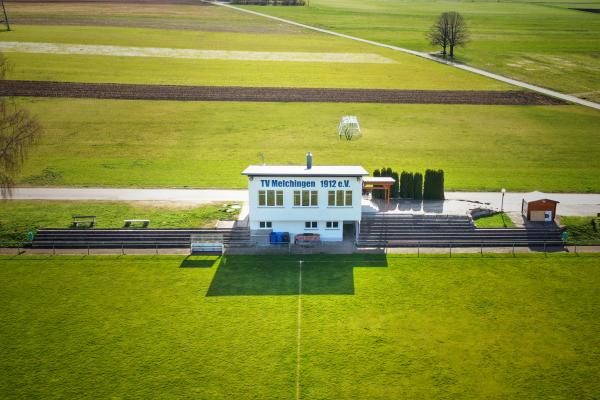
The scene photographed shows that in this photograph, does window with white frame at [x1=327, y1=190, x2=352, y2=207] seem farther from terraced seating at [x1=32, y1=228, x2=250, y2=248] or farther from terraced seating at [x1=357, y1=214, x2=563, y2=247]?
terraced seating at [x1=32, y1=228, x2=250, y2=248]

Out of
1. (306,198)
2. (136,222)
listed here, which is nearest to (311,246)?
(306,198)

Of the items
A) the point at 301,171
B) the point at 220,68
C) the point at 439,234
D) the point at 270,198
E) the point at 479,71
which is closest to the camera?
the point at 270,198

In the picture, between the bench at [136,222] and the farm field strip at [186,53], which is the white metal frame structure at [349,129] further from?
the farm field strip at [186,53]

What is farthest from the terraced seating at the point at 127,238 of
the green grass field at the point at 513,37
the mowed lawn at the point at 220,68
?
the green grass field at the point at 513,37

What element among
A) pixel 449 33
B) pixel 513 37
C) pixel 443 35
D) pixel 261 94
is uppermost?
pixel 513 37

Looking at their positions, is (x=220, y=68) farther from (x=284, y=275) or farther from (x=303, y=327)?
(x=303, y=327)

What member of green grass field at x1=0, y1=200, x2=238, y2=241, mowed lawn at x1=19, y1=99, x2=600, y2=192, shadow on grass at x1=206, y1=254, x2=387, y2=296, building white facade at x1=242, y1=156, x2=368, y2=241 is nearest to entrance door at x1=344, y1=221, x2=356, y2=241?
building white facade at x1=242, y1=156, x2=368, y2=241

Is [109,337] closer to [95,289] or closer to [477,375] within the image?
[95,289]
